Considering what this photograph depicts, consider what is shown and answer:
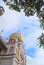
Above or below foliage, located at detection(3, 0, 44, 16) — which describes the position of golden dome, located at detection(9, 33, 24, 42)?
below

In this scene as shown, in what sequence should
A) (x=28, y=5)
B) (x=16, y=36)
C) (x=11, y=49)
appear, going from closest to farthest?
(x=28, y=5) → (x=11, y=49) → (x=16, y=36)

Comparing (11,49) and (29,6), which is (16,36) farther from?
(29,6)

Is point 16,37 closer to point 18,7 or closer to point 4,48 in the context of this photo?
point 4,48

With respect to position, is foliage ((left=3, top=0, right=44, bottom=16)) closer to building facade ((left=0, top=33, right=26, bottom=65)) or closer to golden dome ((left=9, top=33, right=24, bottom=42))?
building facade ((left=0, top=33, right=26, bottom=65))

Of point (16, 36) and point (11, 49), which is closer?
point (11, 49)

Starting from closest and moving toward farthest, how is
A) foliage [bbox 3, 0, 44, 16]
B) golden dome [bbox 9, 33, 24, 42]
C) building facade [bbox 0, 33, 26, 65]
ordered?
foliage [bbox 3, 0, 44, 16] < building facade [bbox 0, 33, 26, 65] < golden dome [bbox 9, 33, 24, 42]

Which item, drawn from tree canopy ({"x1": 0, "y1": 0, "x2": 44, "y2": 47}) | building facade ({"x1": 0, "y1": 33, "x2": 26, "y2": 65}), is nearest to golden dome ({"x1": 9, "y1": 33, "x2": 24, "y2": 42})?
building facade ({"x1": 0, "y1": 33, "x2": 26, "y2": 65})

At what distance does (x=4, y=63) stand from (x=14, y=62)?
1.65 metres

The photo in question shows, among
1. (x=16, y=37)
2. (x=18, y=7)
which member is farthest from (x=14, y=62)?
(x=18, y=7)

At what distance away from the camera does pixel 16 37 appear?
43062 millimetres

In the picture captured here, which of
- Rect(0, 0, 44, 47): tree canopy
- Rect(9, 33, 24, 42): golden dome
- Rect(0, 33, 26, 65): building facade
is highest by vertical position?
Rect(0, 0, 44, 47): tree canopy

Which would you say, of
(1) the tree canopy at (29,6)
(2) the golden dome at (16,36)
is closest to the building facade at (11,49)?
(2) the golden dome at (16,36)

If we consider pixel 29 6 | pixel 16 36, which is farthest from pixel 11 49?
pixel 29 6

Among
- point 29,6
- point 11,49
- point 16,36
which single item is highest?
point 29,6
